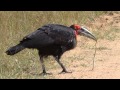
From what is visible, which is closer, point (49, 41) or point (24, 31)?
point (49, 41)

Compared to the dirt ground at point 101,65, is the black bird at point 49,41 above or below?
above

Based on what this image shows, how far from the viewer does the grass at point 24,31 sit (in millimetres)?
8766

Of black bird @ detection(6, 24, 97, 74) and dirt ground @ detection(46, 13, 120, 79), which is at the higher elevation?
black bird @ detection(6, 24, 97, 74)

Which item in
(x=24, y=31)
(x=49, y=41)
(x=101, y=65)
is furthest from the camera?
(x=24, y=31)

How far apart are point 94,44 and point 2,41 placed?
227 cm

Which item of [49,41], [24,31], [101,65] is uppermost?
[24,31]

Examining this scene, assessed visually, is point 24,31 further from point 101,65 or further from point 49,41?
point 49,41

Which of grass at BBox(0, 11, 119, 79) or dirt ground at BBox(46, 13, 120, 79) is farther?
grass at BBox(0, 11, 119, 79)

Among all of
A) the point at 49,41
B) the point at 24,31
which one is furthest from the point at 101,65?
the point at 24,31

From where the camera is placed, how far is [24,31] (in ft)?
39.0

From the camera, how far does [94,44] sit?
458 inches

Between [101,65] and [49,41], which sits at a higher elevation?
[49,41]

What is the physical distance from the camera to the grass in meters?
8.77
